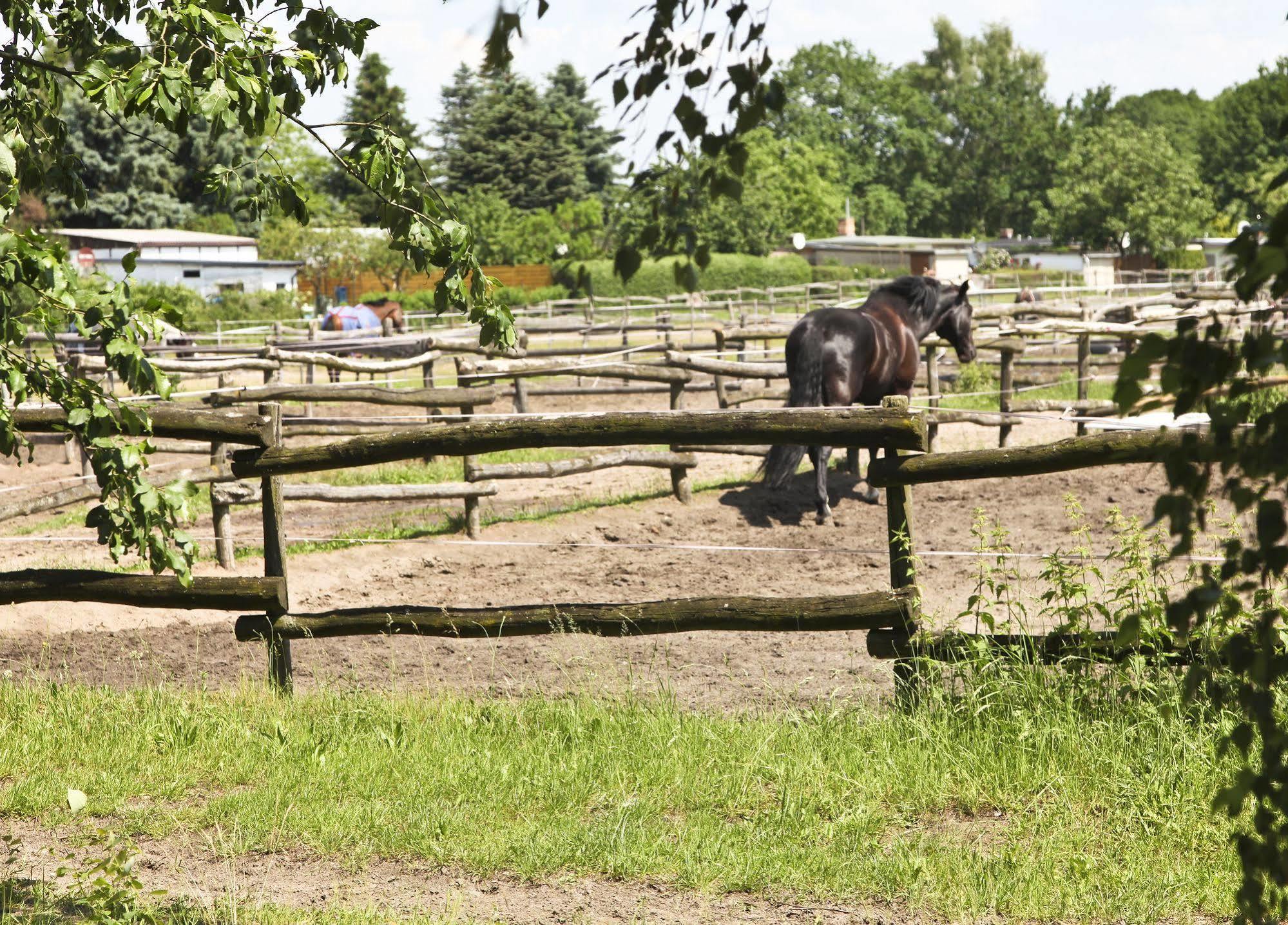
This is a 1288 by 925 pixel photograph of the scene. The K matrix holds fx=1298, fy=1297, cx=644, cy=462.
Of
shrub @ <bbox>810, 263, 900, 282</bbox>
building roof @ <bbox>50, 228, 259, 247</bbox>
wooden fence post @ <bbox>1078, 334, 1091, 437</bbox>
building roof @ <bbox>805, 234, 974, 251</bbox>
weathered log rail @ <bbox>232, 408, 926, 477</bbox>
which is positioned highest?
building roof @ <bbox>50, 228, 259, 247</bbox>

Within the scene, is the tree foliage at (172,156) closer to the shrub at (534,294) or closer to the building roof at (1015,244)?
the shrub at (534,294)

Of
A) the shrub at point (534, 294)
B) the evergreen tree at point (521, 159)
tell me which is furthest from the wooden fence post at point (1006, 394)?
the evergreen tree at point (521, 159)

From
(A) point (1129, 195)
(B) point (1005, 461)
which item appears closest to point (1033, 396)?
(B) point (1005, 461)

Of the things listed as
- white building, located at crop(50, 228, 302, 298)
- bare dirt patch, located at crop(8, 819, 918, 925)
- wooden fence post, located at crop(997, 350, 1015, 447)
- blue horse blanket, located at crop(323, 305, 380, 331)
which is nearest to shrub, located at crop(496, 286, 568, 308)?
white building, located at crop(50, 228, 302, 298)

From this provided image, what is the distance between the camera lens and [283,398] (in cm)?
1084

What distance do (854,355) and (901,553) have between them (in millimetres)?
5531

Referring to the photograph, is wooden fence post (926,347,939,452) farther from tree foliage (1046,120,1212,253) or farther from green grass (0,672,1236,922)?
tree foliage (1046,120,1212,253)

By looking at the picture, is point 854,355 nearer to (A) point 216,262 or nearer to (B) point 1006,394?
(B) point 1006,394

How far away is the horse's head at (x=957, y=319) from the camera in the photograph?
11742mm

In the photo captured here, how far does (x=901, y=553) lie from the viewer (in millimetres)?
4957

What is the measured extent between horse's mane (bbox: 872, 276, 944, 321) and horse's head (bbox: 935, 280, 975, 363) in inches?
7.5

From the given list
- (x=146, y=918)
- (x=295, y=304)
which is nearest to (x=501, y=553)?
(x=146, y=918)

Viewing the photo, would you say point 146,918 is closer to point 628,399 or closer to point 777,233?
point 628,399

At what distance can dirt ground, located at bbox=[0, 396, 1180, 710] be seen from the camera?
603 cm
